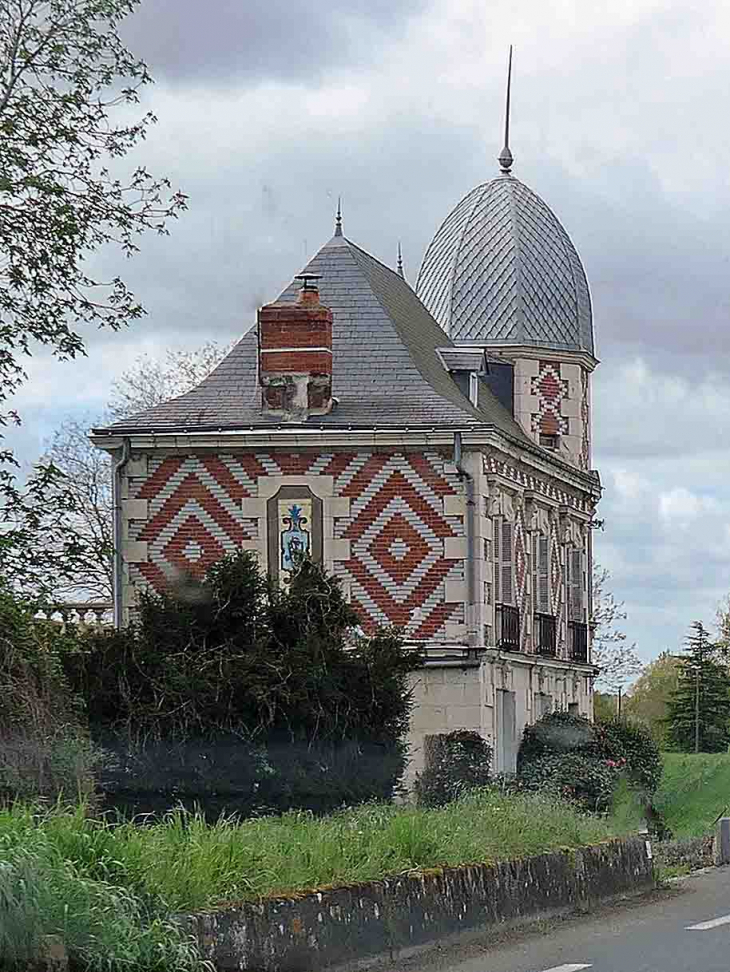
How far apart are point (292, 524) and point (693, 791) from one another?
15.5 meters

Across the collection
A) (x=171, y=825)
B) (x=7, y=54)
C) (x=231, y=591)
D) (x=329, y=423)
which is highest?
(x=7, y=54)

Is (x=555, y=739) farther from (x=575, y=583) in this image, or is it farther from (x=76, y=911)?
(x=76, y=911)

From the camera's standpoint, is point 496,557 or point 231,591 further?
point 496,557

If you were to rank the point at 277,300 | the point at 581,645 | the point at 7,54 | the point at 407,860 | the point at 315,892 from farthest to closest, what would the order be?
the point at 581,645
the point at 277,300
the point at 7,54
the point at 407,860
the point at 315,892

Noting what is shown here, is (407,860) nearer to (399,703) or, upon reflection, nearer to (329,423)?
(399,703)

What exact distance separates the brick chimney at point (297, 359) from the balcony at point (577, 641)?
9254mm

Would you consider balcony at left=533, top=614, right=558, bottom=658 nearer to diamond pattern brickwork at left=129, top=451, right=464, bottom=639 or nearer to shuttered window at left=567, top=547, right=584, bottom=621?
shuttered window at left=567, top=547, right=584, bottom=621

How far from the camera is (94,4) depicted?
68.9ft

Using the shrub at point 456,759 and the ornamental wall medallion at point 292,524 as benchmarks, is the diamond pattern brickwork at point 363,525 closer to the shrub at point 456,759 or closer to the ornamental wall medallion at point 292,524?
the ornamental wall medallion at point 292,524

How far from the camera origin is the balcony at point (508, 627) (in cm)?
3350

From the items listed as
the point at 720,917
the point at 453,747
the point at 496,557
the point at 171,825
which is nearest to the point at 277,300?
the point at 496,557

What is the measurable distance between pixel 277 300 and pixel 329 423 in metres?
3.70

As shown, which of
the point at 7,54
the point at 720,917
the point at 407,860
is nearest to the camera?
the point at 407,860

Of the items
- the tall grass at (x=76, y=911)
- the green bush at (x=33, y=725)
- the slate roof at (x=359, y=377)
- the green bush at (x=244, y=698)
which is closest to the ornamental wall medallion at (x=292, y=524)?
the slate roof at (x=359, y=377)
